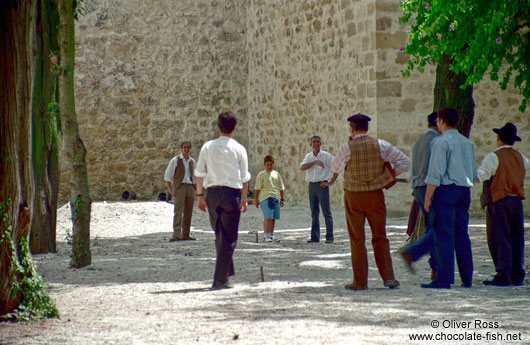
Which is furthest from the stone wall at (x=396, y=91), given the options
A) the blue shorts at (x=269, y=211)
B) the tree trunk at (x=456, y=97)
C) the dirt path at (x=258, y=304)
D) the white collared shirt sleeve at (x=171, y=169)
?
the tree trunk at (x=456, y=97)

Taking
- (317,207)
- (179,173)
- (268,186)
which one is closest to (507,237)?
(317,207)

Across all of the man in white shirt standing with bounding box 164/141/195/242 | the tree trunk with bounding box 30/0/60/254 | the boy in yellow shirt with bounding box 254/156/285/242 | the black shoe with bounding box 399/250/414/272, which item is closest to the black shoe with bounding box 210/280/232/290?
the black shoe with bounding box 399/250/414/272

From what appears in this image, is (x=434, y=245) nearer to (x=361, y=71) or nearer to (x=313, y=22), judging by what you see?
(x=361, y=71)

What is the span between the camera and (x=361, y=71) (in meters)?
16.6

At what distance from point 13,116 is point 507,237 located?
456 cm

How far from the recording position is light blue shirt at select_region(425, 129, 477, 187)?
7531mm

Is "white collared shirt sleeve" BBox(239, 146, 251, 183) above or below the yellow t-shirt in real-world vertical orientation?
above

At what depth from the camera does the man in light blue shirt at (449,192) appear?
7.55 meters

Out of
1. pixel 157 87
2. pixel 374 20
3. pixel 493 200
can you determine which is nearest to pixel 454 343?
pixel 493 200

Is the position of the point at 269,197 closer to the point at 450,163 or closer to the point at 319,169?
the point at 319,169

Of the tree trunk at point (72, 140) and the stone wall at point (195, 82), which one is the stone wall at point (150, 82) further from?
the tree trunk at point (72, 140)

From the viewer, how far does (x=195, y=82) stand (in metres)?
22.3

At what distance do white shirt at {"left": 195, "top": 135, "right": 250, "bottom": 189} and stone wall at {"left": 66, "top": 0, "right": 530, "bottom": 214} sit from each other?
10380 mm

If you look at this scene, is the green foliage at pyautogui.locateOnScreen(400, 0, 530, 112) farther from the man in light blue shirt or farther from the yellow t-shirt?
the yellow t-shirt
